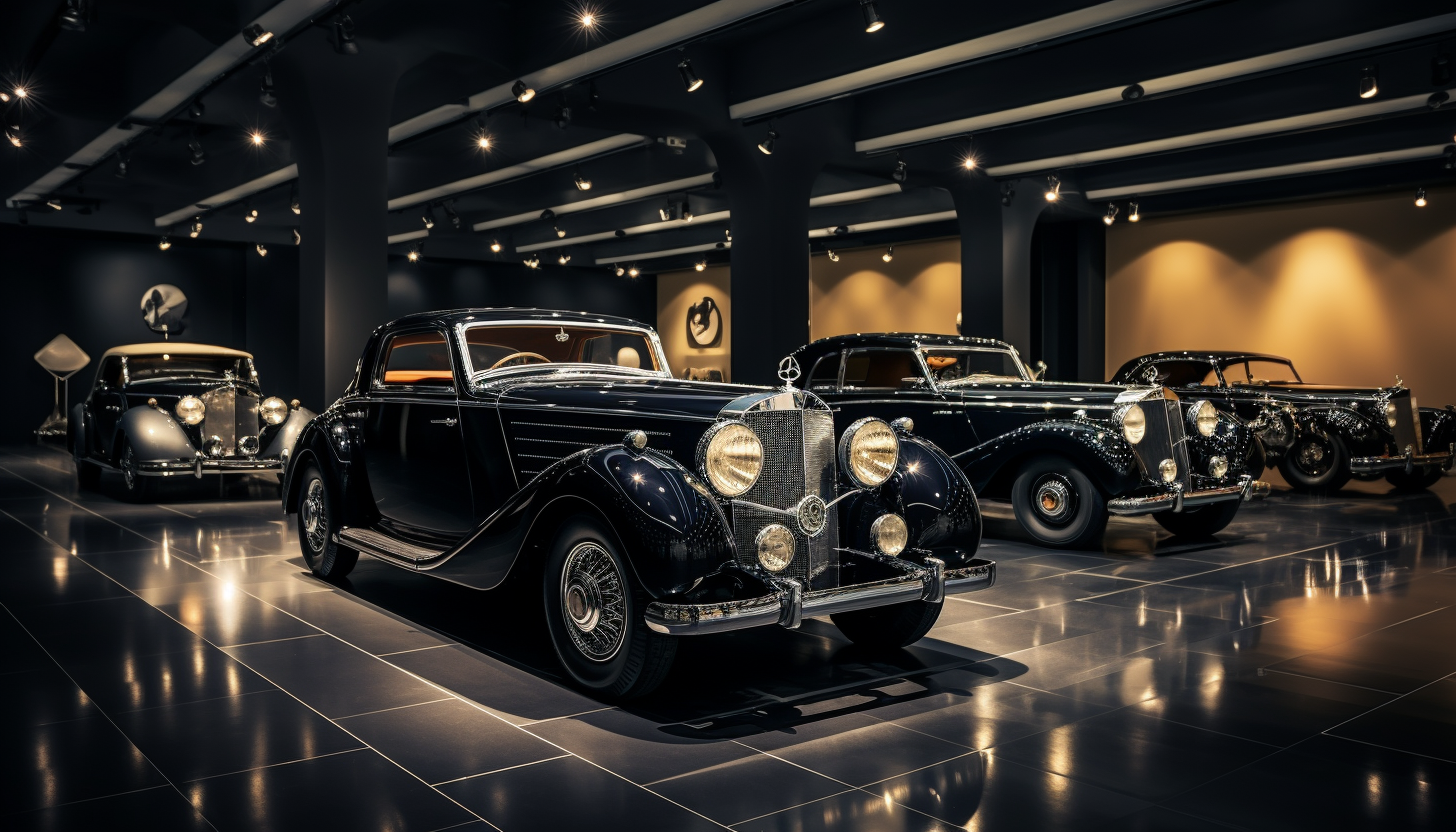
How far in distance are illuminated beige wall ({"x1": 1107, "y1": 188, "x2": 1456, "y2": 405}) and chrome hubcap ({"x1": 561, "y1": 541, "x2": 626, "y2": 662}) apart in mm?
14054

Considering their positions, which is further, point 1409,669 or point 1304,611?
point 1304,611

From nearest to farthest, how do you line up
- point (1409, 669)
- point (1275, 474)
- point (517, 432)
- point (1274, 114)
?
point (1409, 669)
point (517, 432)
point (1274, 114)
point (1275, 474)

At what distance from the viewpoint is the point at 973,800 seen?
285 centimetres

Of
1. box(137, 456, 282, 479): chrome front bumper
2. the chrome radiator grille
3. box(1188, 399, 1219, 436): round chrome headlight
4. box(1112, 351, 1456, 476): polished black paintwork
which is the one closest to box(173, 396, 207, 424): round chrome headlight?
box(137, 456, 282, 479): chrome front bumper

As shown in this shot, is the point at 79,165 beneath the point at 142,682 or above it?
above

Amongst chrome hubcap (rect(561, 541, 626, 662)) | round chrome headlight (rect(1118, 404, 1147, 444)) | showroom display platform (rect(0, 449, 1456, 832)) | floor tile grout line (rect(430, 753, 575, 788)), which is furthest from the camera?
round chrome headlight (rect(1118, 404, 1147, 444))

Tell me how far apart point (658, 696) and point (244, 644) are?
191 centimetres

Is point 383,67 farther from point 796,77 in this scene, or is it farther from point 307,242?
point 796,77

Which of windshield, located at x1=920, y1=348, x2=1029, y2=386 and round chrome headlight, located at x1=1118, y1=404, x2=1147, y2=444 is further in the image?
windshield, located at x1=920, y1=348, x2=1029, y2=386

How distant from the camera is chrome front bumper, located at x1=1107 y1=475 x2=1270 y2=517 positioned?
6805 millimetres

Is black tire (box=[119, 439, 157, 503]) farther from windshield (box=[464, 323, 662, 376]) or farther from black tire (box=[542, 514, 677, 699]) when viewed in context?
black tire (box=[542, 514, 677, 699])

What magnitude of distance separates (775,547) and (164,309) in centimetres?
1899

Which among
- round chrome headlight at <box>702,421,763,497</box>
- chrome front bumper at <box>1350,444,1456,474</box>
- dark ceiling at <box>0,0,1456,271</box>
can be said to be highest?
dark ceiling at <box>0,0,1456,271</box>

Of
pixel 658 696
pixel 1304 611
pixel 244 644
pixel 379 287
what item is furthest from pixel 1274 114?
pixel 244 644
